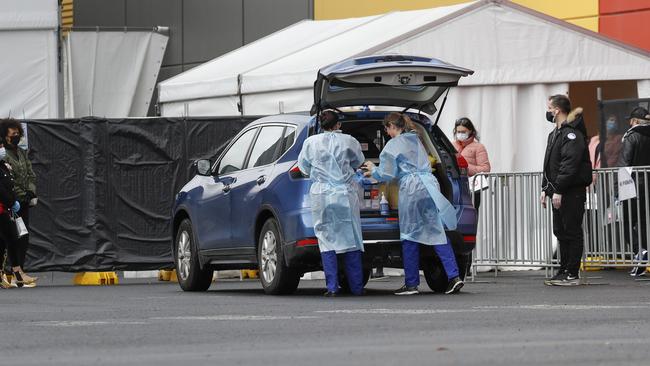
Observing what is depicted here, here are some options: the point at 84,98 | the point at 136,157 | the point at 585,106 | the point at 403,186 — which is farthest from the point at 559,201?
the point at 84,98

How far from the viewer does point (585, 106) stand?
24.2 metres

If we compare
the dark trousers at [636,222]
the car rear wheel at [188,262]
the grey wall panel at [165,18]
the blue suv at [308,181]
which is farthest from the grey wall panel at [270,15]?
the blue suv at [308,181]

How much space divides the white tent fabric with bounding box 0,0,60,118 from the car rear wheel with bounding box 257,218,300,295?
11.9 m

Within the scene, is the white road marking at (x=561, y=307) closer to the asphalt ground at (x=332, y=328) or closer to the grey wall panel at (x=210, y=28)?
the asphalt ground at (x=332, y=328)

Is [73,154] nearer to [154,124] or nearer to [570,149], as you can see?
[154,124]

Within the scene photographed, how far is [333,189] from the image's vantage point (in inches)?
580

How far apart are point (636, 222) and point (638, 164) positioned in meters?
0.92

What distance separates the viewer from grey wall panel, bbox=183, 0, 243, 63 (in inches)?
1315

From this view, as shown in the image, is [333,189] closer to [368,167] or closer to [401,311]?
[368,167]

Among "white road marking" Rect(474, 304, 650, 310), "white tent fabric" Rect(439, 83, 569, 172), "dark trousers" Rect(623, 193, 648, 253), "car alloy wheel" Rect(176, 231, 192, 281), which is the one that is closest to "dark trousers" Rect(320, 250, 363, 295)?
"white road marking" Rect(474, 304, 650, 310)

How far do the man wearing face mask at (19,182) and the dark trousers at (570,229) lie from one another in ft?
19.2

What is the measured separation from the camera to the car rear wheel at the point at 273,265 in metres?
15.1

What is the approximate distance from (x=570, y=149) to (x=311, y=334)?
699cm

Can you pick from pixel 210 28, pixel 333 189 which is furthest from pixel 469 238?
pixel 210 28
